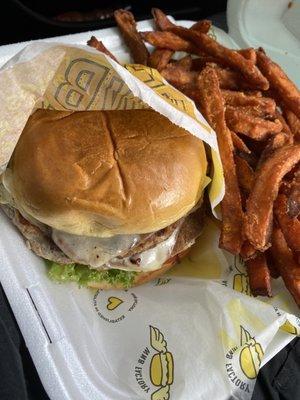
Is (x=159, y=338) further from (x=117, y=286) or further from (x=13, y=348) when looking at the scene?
(x=13, y=348)

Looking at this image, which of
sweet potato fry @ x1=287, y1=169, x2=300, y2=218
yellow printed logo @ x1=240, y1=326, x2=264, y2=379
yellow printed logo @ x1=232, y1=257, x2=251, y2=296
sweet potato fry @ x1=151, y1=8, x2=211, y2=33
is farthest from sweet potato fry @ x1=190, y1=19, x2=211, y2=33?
yellow printed logo @ x1=240, y1=326, x2=264, y2=379

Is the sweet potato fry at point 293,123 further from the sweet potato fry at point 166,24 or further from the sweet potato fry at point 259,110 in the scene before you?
the sweet potato fry at point 166,24

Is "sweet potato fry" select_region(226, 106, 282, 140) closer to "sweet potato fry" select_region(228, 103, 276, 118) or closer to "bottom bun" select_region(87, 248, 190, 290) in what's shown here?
"sweet potato fry" select_region(228, 103, 276, 118)

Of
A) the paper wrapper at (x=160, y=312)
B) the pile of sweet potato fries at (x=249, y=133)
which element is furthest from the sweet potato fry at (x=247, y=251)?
the paper wrapper at (x=160, y=312)

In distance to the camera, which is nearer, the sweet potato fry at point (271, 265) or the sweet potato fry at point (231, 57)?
the sweet potato fry at point (271, 265)

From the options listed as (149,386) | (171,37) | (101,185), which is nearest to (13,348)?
(149,386)

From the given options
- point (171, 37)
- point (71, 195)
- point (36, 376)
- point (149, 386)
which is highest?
point (171, 37)
